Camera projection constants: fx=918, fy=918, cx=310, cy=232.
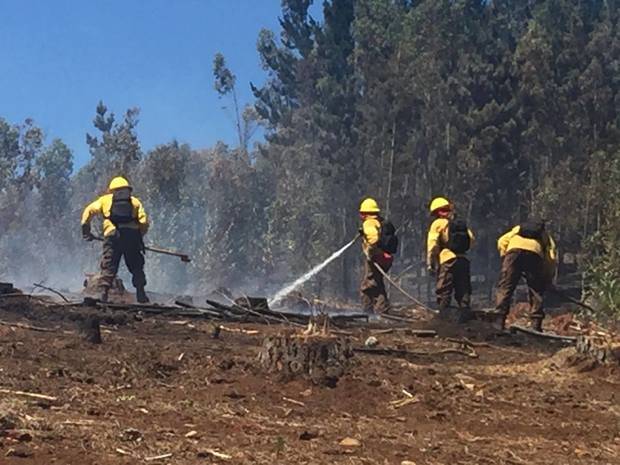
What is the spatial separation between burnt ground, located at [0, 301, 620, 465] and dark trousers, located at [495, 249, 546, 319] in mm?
3704

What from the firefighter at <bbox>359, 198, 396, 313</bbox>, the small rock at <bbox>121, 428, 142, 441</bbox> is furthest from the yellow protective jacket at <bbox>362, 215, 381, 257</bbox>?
the small rock at <bbox>121, 428, 142, 441</bbox>

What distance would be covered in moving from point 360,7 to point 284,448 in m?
40.9

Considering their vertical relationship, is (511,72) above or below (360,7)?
below

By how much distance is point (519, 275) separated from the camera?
39.1ft

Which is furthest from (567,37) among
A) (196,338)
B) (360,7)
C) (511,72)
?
(196,338)

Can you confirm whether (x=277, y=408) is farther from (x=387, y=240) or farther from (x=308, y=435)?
(x=387, y=240)

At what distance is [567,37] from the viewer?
39.1 metres

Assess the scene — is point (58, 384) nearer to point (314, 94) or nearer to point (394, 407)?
point (394, 407)

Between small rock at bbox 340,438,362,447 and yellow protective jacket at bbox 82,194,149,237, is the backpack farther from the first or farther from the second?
small rock at bbox 340,438,362,447

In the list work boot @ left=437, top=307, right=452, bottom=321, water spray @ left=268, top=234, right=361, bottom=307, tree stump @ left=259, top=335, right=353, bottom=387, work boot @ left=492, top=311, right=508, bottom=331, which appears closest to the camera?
tree stump @ left=259, top=335, right=353, bottom=387

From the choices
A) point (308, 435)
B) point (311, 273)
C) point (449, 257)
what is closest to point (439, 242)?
point (449, 257)

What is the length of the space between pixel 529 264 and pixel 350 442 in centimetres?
792

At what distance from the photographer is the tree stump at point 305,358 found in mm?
6074

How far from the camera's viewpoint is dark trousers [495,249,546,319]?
11.8 m
